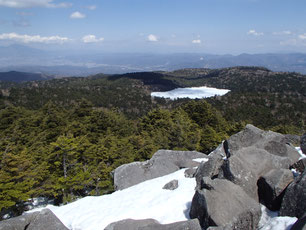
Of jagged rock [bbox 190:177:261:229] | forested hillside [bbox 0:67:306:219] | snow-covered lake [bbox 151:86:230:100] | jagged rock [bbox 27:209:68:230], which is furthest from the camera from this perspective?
snow-covered lake [bbox 151:86:230:100]

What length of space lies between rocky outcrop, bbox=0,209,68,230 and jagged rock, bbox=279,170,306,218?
7.74 metres

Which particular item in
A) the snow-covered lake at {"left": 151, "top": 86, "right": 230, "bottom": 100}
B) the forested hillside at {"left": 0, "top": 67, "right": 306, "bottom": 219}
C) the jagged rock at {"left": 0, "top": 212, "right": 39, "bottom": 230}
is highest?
the jagged rock at {"left": 0, "top": 212, "right": 39, "bottom": 230}

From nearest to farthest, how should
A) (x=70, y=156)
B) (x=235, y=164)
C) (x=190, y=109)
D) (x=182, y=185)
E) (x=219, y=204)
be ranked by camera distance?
(x=219, y=204)
(x=235, y=164)
(x=182, y=185)
(x=70, y=156)
(x=190, y=109)

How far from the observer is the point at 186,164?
643 inches

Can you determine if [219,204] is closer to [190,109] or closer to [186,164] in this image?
[186,164]

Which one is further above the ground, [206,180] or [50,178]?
[206,180]

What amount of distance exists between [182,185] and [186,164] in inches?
201

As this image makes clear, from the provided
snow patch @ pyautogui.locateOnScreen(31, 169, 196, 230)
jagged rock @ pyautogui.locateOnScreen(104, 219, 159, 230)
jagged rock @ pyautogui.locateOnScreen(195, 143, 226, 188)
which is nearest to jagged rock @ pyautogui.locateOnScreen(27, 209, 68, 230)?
snow patch @ pyautogui.locateOnScreen(31, 169, 196, 230)

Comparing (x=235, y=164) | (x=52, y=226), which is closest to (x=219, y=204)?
(x=235, y=164)

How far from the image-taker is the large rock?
14804mm

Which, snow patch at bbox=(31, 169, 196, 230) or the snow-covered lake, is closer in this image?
snow patch at bbox=(31, 169, 196, 230)

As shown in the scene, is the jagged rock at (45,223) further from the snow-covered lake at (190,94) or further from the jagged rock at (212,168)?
the snow-covered lake at (190,94)

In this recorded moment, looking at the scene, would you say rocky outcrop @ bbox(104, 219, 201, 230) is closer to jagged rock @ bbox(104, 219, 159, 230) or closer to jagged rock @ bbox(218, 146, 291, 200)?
jagged rock @ bbox(104, 219, 159, 230)

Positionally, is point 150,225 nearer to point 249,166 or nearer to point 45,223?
point 45,223
